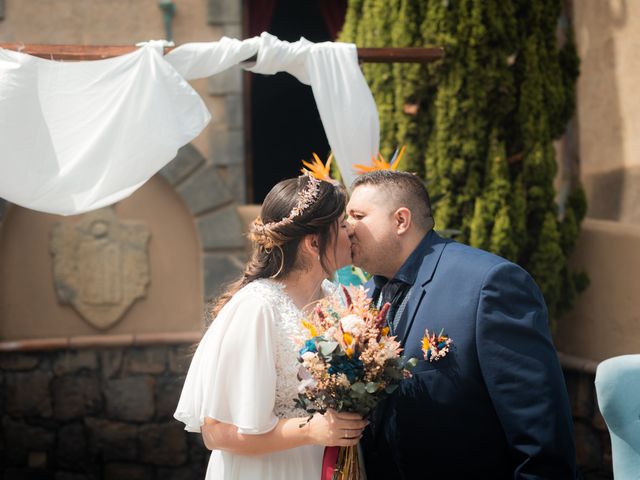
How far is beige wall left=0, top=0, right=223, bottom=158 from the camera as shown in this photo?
6.51 m

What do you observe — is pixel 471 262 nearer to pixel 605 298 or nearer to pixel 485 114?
pixel 485 114

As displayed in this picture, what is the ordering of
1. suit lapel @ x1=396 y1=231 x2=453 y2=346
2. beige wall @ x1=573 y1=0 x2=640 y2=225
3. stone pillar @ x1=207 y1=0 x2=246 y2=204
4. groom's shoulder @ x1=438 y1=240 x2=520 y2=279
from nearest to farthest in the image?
1. groom's shoulder @ x1=438 y1=240 x2=520 y2=279
2. suit lapel @ x1=396 y1=231 x2=453 y2=346
3. beige wall @ x1=573 y1=0 x2=640 y2=225
4. stone pillar @ x1=207 y1=0 x2=246 y2=204

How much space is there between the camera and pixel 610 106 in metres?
6.07

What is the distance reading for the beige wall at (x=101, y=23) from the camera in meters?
6.51

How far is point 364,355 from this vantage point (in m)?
2.17

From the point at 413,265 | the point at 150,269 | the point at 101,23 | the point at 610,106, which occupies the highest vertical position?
the point at 101,23

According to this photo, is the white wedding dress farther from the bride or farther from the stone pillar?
the stone pillar

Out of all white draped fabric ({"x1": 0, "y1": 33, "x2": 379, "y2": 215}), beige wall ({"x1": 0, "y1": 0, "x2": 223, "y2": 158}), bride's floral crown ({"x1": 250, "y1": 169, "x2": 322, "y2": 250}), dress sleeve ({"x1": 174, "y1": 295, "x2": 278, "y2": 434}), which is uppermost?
beige wall ({"x1": 0, "y1": 0, "x2": 223, "y2": 158})

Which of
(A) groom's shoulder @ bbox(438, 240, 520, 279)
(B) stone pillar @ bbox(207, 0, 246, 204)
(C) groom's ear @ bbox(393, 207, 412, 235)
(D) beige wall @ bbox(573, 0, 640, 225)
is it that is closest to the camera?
(A) groom's shoulder @ bbox(438, 240, 520, 279)

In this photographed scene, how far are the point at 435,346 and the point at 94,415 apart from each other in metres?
4.84

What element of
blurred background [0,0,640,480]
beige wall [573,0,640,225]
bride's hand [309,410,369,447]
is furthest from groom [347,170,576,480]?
beige wall [573,0,640,225]

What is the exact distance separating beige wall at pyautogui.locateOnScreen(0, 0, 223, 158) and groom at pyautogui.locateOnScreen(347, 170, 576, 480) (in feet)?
14.3

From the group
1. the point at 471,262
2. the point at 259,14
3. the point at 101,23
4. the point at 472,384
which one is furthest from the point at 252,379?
the point at 259,14

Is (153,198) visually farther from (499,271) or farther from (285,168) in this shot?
(499,271)
